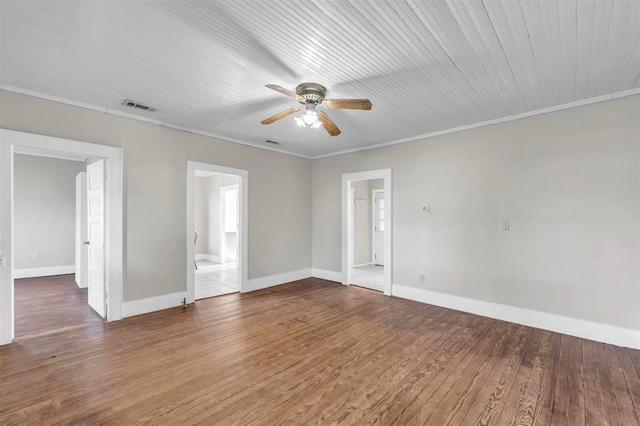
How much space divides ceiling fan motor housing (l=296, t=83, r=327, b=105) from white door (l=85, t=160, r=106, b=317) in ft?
9.34

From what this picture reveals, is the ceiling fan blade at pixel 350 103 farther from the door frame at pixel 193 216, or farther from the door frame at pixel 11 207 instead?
the door frame at pixel 11 207

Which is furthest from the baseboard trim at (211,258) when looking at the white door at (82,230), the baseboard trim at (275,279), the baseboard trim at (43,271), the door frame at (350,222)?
the door frame at (350,222)

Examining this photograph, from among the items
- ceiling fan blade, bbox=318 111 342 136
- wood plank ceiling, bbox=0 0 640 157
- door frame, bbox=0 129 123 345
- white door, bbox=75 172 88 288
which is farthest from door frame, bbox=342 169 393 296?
white door, bbox=75 172 88 288

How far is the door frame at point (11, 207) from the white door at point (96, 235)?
0.15 meters

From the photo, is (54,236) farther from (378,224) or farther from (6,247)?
(378,224)

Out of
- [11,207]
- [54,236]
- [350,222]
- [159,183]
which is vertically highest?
[159,183]

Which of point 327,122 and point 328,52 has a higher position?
point 328,52

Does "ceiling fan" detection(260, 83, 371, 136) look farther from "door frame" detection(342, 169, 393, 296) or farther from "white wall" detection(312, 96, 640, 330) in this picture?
"door frame" detection(342, 169, 393, 296)

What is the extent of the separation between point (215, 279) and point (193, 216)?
2.15 metres

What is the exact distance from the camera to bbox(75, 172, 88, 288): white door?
15.8ft

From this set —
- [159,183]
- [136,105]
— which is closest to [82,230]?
[159,183]

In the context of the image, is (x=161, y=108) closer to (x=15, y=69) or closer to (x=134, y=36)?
(x=15, y=69)

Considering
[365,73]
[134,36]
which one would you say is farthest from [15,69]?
[365,73]

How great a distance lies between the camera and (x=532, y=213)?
12.0ft
